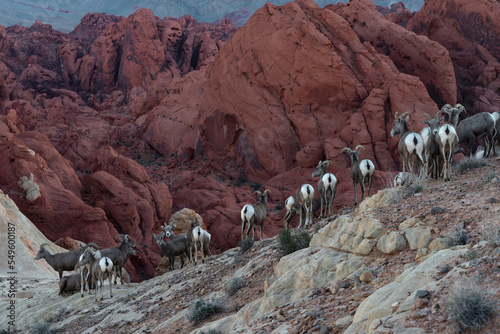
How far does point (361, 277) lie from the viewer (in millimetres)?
7082

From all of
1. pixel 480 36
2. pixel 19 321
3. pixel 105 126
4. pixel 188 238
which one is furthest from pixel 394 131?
pixel 105 126

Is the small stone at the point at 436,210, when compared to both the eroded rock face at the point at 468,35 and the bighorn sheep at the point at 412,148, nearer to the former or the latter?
the bighorn sheep at the point at 412,148

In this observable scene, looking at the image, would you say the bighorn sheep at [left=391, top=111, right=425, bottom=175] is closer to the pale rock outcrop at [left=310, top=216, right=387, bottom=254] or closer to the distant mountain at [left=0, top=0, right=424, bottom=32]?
the pale rock outcrop at [left=310, top=216, right=387, bottom=254]

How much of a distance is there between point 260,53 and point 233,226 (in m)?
19.9

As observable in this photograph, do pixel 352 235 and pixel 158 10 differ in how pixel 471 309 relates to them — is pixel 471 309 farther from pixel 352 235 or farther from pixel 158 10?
pixel 158 10

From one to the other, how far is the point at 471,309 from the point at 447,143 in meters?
7.87

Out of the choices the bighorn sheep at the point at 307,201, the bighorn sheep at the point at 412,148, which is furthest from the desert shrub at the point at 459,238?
the bighorn sheep at the point at 307,201

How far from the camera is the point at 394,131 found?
14.5 m

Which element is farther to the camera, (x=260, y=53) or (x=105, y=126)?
(x=105, y=126)

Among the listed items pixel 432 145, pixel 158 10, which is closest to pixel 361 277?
pixel 432 145

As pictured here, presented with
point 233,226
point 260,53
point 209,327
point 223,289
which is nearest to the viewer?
point 209,327

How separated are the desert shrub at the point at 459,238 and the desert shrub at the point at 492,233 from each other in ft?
0.88

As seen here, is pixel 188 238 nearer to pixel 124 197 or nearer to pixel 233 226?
pixel 233 226

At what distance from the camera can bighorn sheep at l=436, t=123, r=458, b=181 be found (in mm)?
11461
